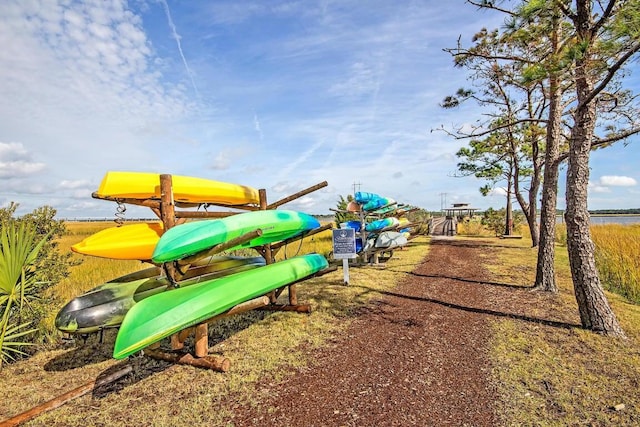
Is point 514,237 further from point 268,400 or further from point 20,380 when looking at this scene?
point 20,380

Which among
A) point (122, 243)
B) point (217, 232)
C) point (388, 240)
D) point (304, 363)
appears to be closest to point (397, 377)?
point (304, 363)

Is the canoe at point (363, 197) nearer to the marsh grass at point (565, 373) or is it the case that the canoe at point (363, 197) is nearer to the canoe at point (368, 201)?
the canoe at point (368, 201)

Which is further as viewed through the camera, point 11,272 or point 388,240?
point 388,240

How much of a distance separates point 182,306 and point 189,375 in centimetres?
88

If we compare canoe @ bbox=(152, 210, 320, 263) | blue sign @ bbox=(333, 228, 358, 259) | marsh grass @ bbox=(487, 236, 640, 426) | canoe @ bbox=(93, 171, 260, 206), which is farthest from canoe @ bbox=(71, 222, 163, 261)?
marsh grass @ bbox=(487, 236, 640, 426)

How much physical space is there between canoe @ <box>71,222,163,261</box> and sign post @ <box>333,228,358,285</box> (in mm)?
3835

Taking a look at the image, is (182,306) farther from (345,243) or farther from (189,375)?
(345,243)

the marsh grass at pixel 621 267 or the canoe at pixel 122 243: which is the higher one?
the canoe at pixel 122 243

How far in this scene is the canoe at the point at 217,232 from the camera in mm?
3367

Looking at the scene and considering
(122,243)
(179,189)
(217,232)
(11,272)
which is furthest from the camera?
(179,189)

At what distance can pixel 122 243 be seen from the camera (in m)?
4.14

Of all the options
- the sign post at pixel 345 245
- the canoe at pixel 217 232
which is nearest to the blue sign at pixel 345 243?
the sign post at pixel 345 245

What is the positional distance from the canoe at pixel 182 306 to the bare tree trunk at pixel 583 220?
12.8 feet

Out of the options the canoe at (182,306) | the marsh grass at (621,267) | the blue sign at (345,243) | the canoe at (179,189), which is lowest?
the marsh grass at (621,267)
